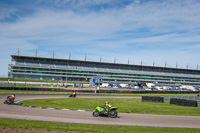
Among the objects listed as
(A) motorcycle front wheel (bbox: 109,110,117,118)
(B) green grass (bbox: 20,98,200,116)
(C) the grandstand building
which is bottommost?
(B) green grass (bbox: 20,98,200,116)

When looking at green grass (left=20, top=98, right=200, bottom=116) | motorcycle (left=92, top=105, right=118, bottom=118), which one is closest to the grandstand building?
green grass (left=20, top=98, right=200, bottom=116)

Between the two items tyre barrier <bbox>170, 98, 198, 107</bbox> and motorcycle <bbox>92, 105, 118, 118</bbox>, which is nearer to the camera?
motorcycle <bbox>92, 105, 118, 118</bbox>

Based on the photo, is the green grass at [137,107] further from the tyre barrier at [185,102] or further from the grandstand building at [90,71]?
the grandstand building at [90,71]

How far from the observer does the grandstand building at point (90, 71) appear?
367 feet

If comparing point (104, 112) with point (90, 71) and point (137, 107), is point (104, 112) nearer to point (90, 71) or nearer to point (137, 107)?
point (137, 107)

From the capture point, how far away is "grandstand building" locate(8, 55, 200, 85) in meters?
112

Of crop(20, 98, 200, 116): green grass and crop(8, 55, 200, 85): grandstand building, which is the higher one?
crop(8, 55, 200, 85): grandstand building

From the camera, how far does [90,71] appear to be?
125062mm

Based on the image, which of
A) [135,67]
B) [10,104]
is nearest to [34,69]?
[135,67]

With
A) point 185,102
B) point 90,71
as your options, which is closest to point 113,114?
point 185,102

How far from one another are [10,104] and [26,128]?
1324 centimetres

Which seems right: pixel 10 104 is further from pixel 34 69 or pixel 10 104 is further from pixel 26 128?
pixel 34 69

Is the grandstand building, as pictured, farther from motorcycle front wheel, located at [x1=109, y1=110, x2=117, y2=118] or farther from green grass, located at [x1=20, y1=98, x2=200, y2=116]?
motorcycle front wheel, located at [x1=109, y1=110, x2=117, y2=118]

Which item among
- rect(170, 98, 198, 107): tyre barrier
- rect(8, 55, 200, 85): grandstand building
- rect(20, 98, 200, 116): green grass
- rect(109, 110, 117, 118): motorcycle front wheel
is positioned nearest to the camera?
rect(109, 110, 117, 118): motorcycle front wheel
